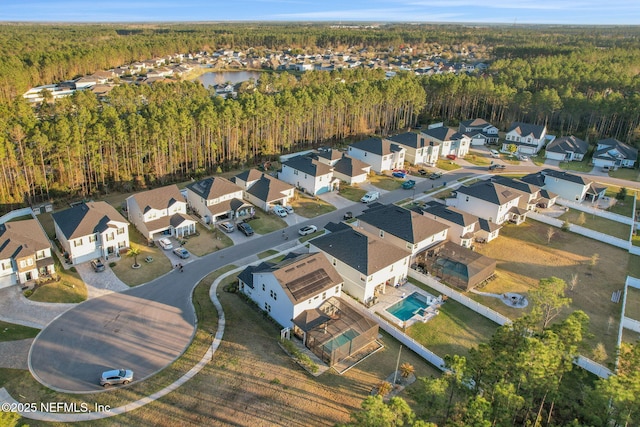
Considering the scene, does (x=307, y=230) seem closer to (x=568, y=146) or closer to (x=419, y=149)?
(x=419, y=149)

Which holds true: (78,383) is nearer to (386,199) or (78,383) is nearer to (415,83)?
(386,199)

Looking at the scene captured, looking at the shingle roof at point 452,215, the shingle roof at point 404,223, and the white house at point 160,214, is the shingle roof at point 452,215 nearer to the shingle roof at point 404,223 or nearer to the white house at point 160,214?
the shingle roof at point 404,223

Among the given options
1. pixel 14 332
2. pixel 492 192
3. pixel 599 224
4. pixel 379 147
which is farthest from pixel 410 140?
pixel 14 332

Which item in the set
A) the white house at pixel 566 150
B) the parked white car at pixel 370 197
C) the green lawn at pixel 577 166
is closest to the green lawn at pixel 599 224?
the green lawn at pixel 577 166

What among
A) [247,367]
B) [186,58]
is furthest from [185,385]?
[186,58]

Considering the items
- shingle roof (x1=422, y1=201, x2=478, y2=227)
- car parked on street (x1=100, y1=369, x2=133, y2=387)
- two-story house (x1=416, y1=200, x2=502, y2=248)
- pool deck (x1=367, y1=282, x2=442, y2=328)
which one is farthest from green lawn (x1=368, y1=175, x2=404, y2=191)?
car parked on street (x1=100, y1=369, x2=133, y2=387)
